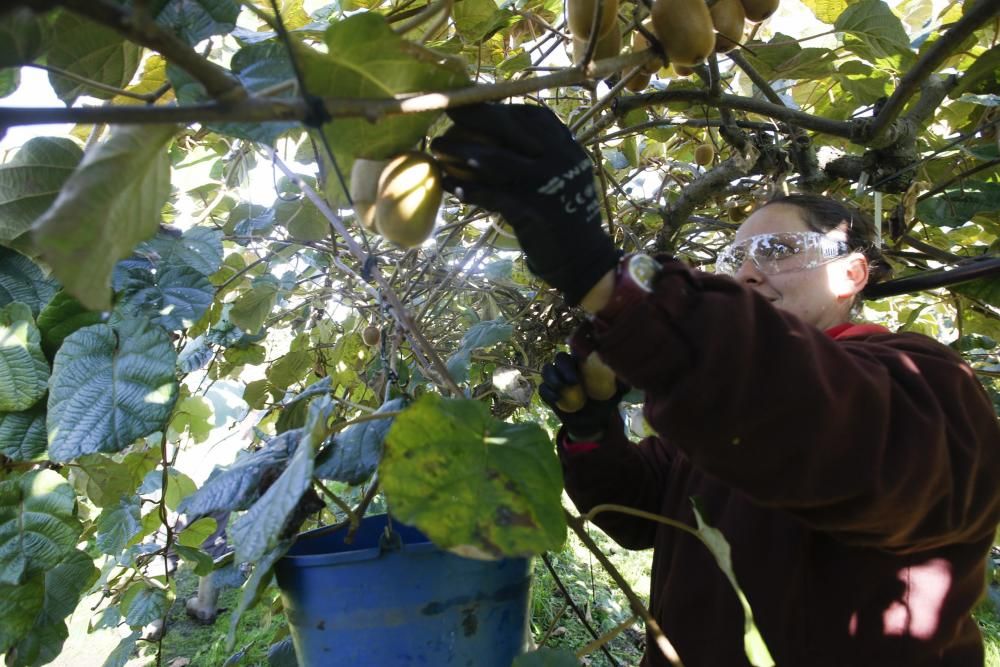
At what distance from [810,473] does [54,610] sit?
1016mm

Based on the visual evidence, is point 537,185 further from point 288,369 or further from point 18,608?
point 288,369

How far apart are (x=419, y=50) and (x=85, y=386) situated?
0.57m

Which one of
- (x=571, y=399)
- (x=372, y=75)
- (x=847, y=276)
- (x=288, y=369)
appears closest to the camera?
(x=372, y=75)

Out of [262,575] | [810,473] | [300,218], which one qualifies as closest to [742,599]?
[810,473]

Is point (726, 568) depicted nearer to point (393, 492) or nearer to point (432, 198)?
point (393, 492)

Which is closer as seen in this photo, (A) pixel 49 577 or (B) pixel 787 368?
(B) pixel 787 368

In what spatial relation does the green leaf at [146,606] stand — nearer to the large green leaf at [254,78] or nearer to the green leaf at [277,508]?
the green leaf at [277,508]

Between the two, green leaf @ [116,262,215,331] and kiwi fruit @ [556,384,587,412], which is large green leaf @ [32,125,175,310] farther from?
kiwi fruit @ [556,384,587,412]

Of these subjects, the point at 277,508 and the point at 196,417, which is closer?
the point at 277,508

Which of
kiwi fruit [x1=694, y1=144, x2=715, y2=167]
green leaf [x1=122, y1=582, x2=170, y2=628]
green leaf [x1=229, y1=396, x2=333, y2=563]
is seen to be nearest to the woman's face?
kiwi fruit [x1=694, y1=144, x2=715, y2=167]

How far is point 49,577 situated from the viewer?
3.10 feet

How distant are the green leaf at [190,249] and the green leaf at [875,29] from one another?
112 centimetres

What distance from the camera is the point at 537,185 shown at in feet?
2.21

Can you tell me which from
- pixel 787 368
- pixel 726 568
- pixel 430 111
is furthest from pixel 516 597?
pixel 430 111
